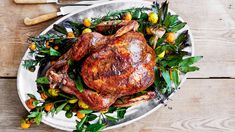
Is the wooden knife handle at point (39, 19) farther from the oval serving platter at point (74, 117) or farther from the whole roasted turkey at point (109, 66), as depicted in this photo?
the whole roasted turkey at point (109, 66)

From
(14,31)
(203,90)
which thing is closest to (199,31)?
(203,90)

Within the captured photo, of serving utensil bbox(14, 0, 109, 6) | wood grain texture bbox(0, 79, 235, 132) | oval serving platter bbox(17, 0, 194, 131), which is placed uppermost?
serving utensil bbox(14, 0, 109, 6)

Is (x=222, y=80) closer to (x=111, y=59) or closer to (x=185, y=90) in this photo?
(x=185, y=90)

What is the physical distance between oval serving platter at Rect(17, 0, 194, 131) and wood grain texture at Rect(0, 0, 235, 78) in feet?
0.37

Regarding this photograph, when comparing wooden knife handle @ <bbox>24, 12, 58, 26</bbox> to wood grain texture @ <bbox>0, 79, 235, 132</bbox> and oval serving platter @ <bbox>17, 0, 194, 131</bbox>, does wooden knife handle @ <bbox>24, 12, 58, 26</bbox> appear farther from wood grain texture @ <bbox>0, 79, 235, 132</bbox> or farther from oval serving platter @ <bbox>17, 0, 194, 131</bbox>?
wood grain texture @ <bbox>0, 79, 235, 132</bbox>

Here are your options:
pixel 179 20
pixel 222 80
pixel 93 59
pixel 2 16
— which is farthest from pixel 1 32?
pixel 222 80

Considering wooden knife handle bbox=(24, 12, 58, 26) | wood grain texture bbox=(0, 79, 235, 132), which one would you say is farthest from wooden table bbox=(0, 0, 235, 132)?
wooden knife handle bbox=(24, 12, 58, 26)

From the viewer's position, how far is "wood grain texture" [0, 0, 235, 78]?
153cm

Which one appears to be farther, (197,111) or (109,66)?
(197,111)

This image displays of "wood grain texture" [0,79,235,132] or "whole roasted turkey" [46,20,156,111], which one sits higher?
"whole roasted turkey" [46,20,156,111]

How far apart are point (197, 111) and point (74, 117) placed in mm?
478

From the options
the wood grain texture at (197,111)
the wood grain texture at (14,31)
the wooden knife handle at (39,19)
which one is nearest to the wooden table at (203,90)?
the wood grain texture at (197,111)

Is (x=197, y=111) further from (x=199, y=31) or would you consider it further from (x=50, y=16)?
(x=50, y=16)

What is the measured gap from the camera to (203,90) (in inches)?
63.8
